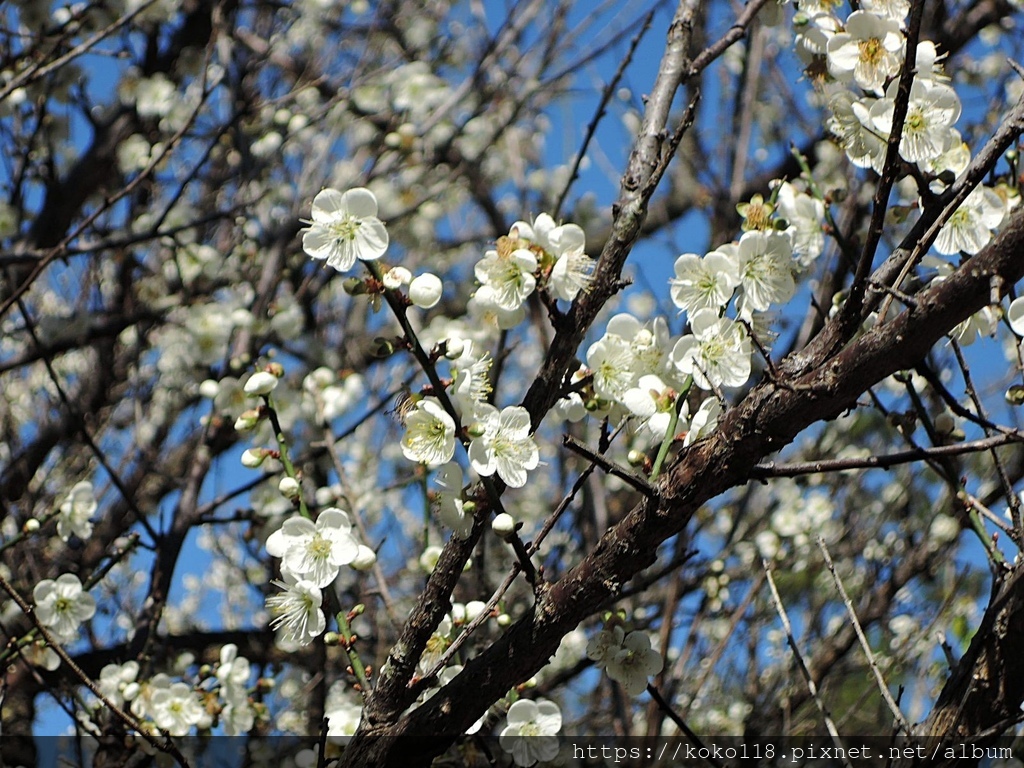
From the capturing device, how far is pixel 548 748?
1.88 meters

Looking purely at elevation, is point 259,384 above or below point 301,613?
above

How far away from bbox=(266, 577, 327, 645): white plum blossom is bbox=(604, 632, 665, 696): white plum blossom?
538 millimetres

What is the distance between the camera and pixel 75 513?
2.76 metres

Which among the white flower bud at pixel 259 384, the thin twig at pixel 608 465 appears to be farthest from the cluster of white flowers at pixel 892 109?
the white flower bud at pixel 259 384

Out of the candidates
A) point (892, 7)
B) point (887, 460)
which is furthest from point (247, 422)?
point (892, 7)

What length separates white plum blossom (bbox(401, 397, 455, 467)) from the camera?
1.63 metres

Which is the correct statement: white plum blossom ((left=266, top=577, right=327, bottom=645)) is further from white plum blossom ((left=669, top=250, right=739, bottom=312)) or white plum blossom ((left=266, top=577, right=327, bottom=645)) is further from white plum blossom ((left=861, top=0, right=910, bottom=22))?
white plum blossom ((left=861, top=0, right=910, bottom=22))

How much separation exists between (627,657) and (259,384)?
2.93ft

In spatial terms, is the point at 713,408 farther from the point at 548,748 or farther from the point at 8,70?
the point at 8,70

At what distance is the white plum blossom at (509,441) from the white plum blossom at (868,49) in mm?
903

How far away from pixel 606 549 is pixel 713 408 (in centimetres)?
36

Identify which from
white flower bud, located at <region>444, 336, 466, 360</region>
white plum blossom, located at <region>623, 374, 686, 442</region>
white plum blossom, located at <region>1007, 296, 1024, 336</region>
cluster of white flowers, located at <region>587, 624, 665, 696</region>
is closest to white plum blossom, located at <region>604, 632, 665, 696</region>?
cluster of white flowers, located at <region>587, 624, 665, 696</region>

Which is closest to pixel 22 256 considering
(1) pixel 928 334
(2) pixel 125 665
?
(2) pixel 125 665

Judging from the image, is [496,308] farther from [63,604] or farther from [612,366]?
[63,604]
